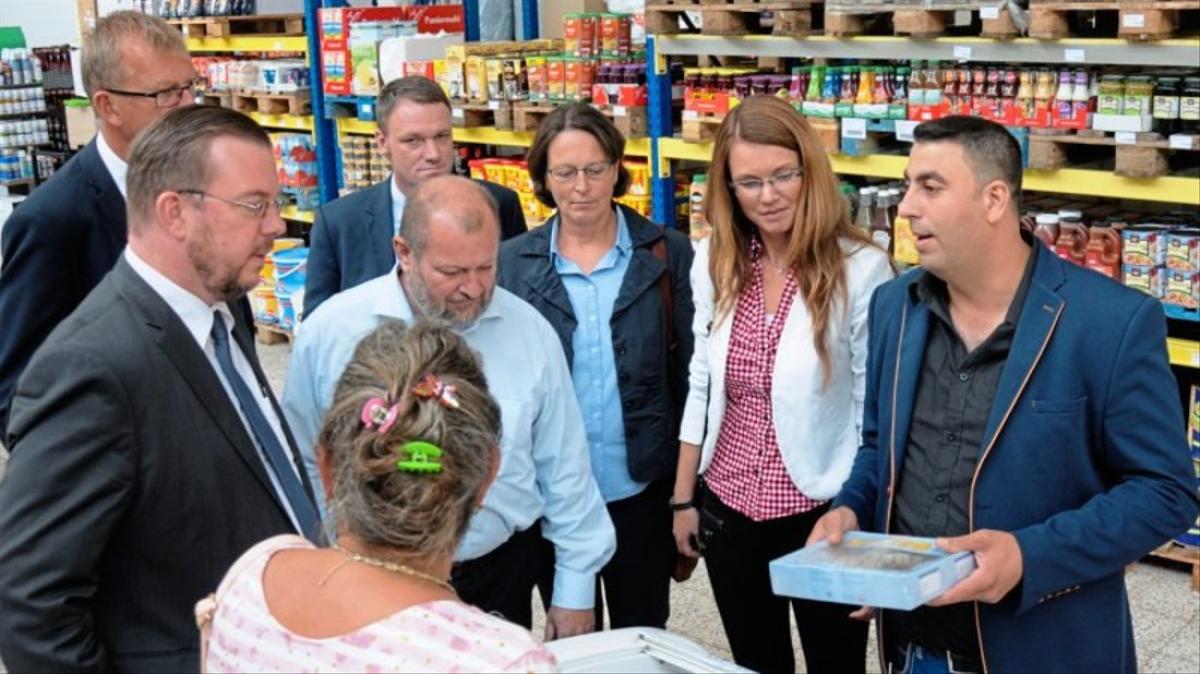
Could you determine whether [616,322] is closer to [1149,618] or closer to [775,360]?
[775,360]

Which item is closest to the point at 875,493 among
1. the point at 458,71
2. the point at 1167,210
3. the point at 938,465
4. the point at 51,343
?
the point at 938,465

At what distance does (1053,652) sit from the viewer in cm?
232

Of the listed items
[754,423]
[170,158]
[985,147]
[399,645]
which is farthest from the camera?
[754,423]

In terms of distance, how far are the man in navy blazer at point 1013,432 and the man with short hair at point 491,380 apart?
1.87ft

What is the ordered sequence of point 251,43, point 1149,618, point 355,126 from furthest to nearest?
point 251,43 < point 355,126 < point 1149,618

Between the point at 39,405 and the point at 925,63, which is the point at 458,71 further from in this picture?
the point at 39,405

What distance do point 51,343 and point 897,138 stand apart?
3720 millimetres

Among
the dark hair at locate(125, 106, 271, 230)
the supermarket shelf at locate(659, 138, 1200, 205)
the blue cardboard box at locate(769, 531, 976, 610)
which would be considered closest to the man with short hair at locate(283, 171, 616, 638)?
the dark hair at locate(125, 106, 271, 230)

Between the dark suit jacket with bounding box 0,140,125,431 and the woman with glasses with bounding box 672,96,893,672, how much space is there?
134 centimetres

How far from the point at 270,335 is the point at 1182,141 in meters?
5.64

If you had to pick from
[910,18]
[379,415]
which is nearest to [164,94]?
[379,415]

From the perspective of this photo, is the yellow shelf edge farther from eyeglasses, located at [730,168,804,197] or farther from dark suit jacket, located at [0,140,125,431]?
eyeglasses, located at [730,168,804,197]

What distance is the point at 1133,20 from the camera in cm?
412

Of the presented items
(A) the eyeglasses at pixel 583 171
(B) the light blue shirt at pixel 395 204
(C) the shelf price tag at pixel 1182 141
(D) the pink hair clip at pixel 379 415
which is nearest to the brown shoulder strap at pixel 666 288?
(A) the eyeglasses at pixel 583 171
